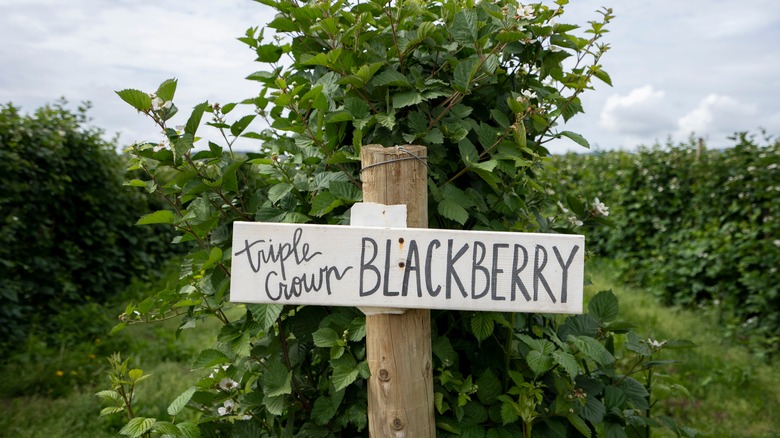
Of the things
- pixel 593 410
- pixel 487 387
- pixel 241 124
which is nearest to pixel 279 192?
pixel 241 124

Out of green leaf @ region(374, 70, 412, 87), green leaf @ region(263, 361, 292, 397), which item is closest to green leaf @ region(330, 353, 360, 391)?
green leaf @ region(263, 361, 292, 397)

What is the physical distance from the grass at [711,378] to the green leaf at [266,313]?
2.03 metres

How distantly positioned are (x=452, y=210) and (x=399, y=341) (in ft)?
1.11

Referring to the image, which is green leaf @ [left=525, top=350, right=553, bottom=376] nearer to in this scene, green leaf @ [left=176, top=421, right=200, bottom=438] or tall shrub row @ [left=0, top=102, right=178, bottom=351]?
green leaf @ [left=176, top=421, right=200, bottom=438]

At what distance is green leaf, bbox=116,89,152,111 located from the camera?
61.2 inches

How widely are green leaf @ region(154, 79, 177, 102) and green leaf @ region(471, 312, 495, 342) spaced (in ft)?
3.17

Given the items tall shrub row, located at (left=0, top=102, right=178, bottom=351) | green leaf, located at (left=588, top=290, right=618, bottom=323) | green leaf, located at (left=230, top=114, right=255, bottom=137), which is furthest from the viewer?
tall shrub row, located at (left=0, top=102, right=178, bottom=351)

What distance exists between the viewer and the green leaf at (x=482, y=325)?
154 cm

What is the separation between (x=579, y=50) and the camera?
1.78 meters

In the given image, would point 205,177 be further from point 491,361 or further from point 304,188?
point 491,361

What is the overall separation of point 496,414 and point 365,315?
436 mm

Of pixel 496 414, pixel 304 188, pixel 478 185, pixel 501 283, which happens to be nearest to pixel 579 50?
pixel 478 185

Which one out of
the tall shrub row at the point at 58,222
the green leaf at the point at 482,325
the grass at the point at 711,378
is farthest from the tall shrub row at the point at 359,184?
the tall shrub row at the point at 58,222

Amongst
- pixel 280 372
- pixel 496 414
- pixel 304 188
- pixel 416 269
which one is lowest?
pixel 496 414
